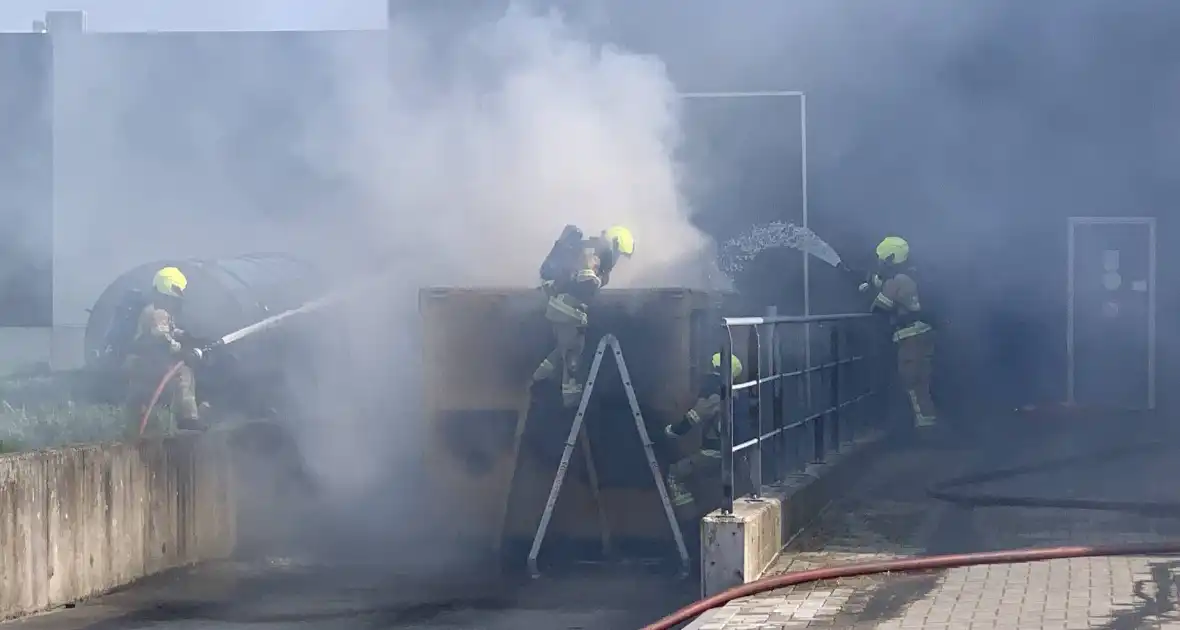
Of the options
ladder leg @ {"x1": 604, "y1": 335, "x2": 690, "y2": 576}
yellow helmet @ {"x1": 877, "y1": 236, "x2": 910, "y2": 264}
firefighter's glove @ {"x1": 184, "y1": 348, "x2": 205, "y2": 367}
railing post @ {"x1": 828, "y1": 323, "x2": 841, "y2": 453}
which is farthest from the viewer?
yellow helmet @ {"x1": 877, "y1": 236, "x2": 910, "y2": 264}

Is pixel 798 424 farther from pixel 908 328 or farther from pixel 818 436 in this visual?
pixel 908 328

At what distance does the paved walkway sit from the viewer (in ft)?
17.6

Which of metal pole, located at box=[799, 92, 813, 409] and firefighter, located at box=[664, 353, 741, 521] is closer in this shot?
firefighter, located at box=[664, 353, 741, 521]

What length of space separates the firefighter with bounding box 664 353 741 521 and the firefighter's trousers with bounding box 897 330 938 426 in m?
2.58

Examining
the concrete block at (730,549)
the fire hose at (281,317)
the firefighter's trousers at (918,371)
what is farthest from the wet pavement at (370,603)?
the firefighter's trousers at (918,371)

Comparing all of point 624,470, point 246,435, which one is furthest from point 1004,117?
point 246,435

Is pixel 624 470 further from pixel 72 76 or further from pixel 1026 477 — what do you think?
pixel 72 76

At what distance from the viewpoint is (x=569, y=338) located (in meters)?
8.44

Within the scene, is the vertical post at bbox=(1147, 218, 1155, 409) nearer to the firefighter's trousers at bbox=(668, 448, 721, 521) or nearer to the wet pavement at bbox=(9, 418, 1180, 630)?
the wet pavement at bbox=(9, 418, 1180, 630)

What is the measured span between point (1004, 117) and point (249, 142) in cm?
693

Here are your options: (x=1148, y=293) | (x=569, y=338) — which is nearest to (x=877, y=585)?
(x=569, y=338)

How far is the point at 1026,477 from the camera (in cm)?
873

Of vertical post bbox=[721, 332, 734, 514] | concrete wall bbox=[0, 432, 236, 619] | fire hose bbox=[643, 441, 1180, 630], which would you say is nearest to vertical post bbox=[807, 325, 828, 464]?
fire hose bbox=[643, 441, 1180, 630]

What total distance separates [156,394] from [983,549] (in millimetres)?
5099
